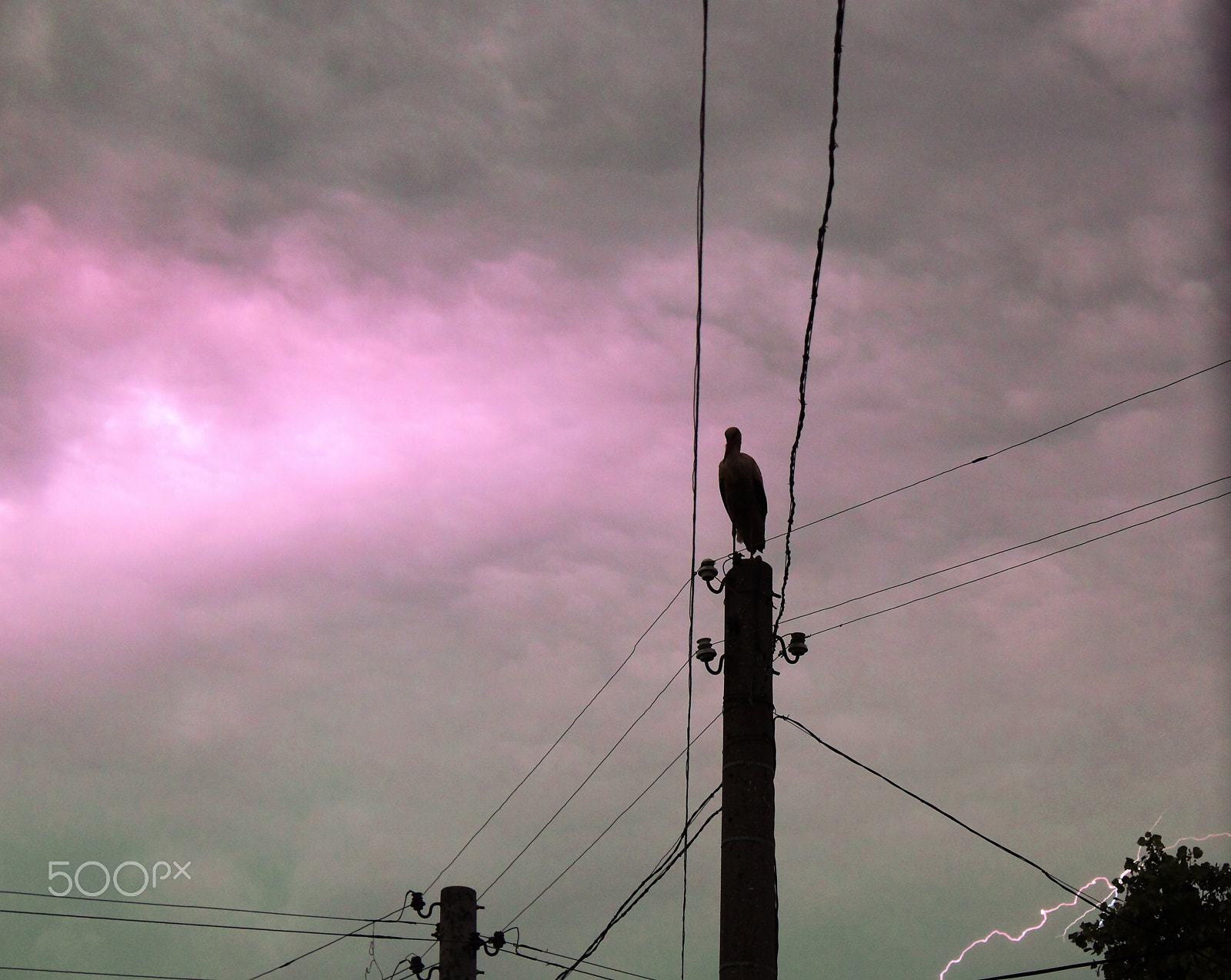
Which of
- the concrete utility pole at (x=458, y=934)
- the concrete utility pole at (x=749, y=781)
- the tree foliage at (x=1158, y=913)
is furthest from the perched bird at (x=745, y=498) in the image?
the tree foliage at (x=1158, y=913)

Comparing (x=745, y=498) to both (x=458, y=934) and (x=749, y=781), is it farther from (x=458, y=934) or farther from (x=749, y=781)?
(x=458, y=934)

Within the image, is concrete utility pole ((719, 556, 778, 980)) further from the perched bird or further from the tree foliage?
the tree foliage

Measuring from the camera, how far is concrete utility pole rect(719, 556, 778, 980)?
28.3 feet

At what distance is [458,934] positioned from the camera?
16.3 m

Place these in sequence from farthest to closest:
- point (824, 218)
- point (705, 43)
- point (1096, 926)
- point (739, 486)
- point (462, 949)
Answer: point (1096, 926) < point (462, 949) < point (739, 486) < point (824, 218) < point (705, 43)

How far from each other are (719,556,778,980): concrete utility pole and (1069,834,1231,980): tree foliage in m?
15.2

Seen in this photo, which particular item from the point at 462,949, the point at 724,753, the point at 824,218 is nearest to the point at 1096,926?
the point at 462,949

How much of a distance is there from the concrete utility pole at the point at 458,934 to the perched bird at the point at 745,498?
8.26 meters

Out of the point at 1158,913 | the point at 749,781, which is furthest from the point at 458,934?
the point at 1158,913

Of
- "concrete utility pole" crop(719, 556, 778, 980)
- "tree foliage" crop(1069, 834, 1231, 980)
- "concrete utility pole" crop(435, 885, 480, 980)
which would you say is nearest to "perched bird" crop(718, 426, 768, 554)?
"concrete utility pole" crop(719, 556, 778, 980)

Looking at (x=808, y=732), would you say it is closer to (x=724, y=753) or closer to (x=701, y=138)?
(x=724, y=753)

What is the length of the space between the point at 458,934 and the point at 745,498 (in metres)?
8.61

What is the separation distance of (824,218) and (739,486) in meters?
2.97

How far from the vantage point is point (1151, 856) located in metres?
23.0
